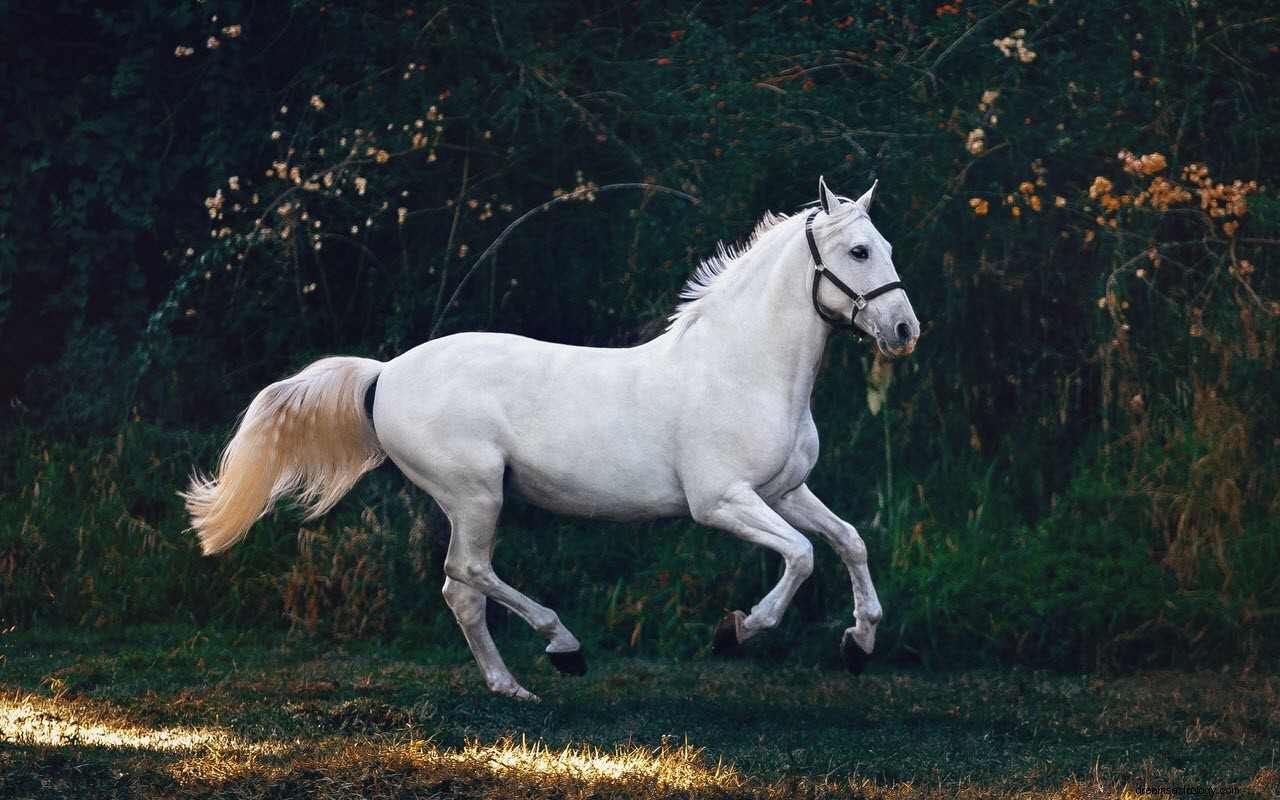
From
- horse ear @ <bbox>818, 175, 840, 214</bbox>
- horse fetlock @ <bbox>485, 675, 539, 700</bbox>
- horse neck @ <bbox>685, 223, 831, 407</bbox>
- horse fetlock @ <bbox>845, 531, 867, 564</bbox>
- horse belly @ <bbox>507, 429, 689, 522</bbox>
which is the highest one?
horse ear @ <bbox>818, 175, 840, 214</bbox>

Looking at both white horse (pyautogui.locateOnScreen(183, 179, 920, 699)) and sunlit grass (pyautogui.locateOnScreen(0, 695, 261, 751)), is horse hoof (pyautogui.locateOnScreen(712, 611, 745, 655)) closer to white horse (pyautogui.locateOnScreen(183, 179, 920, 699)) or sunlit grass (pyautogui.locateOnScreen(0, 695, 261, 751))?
white horse (pyautogui.locateOnScreen(183, 179, 920, 699))

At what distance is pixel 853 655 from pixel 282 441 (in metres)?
2.78

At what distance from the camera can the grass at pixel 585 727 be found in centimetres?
494

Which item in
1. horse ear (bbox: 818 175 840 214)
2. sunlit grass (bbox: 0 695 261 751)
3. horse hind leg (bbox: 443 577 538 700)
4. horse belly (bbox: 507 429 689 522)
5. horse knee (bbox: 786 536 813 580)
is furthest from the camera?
horse hind leg (bbox: 443 577 538 700)

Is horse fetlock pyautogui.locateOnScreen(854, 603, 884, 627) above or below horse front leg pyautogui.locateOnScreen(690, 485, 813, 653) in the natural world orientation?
below

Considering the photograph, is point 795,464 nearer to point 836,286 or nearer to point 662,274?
point 836,286

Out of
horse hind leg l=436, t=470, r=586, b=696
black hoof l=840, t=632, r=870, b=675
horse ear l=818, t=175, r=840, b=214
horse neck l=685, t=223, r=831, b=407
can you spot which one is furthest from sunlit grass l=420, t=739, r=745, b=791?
horse ear l=818, t=175, r=840, b=214

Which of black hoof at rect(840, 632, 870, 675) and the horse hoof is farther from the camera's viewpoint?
black hoof at rect(840, 632, 870, 675)

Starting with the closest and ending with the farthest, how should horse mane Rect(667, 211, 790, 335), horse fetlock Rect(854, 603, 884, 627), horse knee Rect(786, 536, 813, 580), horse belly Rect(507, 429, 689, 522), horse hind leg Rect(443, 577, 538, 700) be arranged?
horse knee Rect(786, 536, 813, 580) < horse fetlock Rect(854, 603, 884, 627) < horse belly Rect(507, 429, 689, 522) < horse mane Rect(667, 211, 790, 335) < horse hind leg Rect(443, 577, 538, 700)

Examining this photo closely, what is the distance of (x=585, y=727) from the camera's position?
6.23 metres

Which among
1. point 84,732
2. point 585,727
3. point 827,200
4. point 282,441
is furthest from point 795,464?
point 84,732

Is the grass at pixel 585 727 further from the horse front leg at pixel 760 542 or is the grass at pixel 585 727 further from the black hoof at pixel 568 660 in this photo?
the horse front leg at pixel 760 542

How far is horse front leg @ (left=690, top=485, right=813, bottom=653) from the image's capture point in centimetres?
610

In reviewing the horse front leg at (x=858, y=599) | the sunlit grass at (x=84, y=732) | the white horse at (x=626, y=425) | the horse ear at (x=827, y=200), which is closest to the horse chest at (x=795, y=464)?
the white horse at (x=626, y=425)
